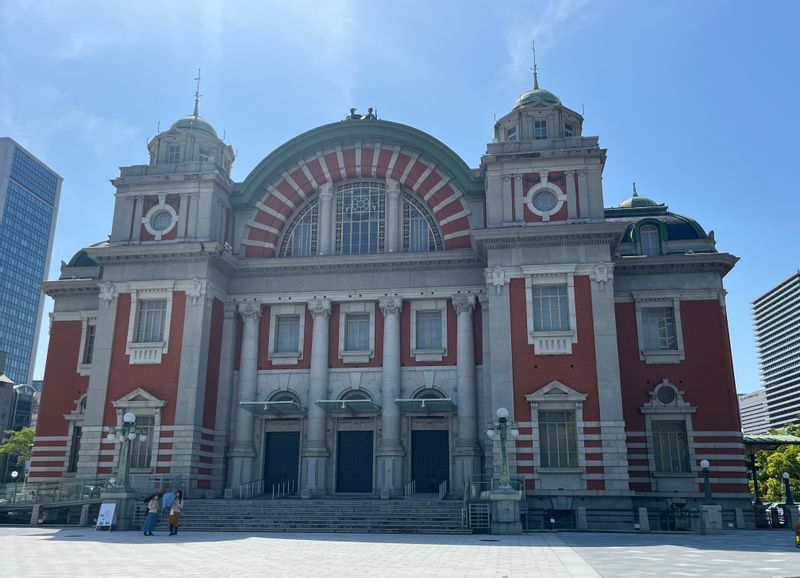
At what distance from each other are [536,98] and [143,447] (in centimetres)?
2462

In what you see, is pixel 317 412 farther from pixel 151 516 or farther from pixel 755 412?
pixel 755 412

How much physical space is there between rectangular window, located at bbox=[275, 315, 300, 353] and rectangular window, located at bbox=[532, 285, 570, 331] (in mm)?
11764

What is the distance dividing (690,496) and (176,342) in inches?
937

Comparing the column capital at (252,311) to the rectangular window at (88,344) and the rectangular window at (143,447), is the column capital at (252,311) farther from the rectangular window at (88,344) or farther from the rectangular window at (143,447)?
the rectangular window at (88,344)

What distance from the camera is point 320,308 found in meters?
34.5

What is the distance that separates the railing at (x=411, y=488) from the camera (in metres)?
31.3

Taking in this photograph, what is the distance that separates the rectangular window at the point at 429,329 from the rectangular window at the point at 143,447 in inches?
502

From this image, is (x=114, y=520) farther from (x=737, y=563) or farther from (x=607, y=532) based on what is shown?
(x=737, y=563)

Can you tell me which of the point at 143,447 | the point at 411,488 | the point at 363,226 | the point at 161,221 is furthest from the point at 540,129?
the point at 143,447

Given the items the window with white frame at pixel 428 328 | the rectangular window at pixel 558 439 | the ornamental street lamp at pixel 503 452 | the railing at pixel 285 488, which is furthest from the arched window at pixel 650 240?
the railing at pixel 285 488

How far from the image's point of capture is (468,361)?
107 ft

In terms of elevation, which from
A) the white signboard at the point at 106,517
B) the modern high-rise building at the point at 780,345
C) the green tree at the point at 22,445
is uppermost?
the modern high-rise building at the point at 780,345

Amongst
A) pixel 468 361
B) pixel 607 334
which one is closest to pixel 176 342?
pixel 468 361

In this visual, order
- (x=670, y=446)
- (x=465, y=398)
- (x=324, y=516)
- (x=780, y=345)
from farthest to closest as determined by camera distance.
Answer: (x=780, y=345) → (x=465, y=398) → (x=670, y=446) → (x=324, y=516)
